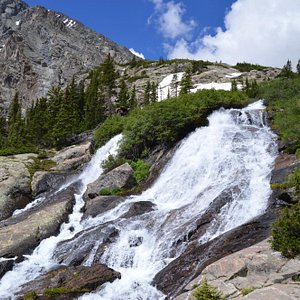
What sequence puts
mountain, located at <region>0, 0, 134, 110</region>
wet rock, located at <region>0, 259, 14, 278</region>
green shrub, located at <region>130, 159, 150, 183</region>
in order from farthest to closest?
mountain, located at <region>0, 0, 134, 110</region>, green shrub, located at <region>130, 159, 150, 183</region>, wet rock, located at <region>0, 259, 14, 278</region>

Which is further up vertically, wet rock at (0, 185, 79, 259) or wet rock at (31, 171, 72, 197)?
wet rock at (31, 171, 72, 197)

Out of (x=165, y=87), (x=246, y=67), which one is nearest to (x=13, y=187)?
(x=165, y=87)

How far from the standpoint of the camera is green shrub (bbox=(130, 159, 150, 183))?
35.3m

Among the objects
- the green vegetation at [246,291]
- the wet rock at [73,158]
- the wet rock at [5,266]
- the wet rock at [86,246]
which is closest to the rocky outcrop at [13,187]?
the wet rock at [73,158]

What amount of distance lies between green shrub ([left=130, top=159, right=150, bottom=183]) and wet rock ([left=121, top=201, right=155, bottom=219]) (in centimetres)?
686

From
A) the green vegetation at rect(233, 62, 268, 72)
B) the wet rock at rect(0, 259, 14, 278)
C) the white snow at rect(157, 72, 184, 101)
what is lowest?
the wet rock at rect(0, 259, 14, 278)

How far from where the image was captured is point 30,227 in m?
28.2

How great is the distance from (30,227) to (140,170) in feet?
38.6

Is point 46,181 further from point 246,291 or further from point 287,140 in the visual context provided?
point 246,291

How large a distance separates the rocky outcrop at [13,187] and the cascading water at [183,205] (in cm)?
1044

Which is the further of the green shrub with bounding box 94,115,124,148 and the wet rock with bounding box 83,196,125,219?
the green shrub with bounding box 94,115,124,148

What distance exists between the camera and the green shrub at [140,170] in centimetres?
3528

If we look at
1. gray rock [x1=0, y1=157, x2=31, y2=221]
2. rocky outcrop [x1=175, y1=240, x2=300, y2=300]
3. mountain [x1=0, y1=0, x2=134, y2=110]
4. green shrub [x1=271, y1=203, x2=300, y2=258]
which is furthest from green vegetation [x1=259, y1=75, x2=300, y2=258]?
mountain [x1=0, y1=0, x2=134, y2=110]

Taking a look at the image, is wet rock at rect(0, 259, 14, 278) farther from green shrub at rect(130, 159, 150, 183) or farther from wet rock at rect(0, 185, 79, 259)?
green shrub at rect(130, 159, 150, 183)
